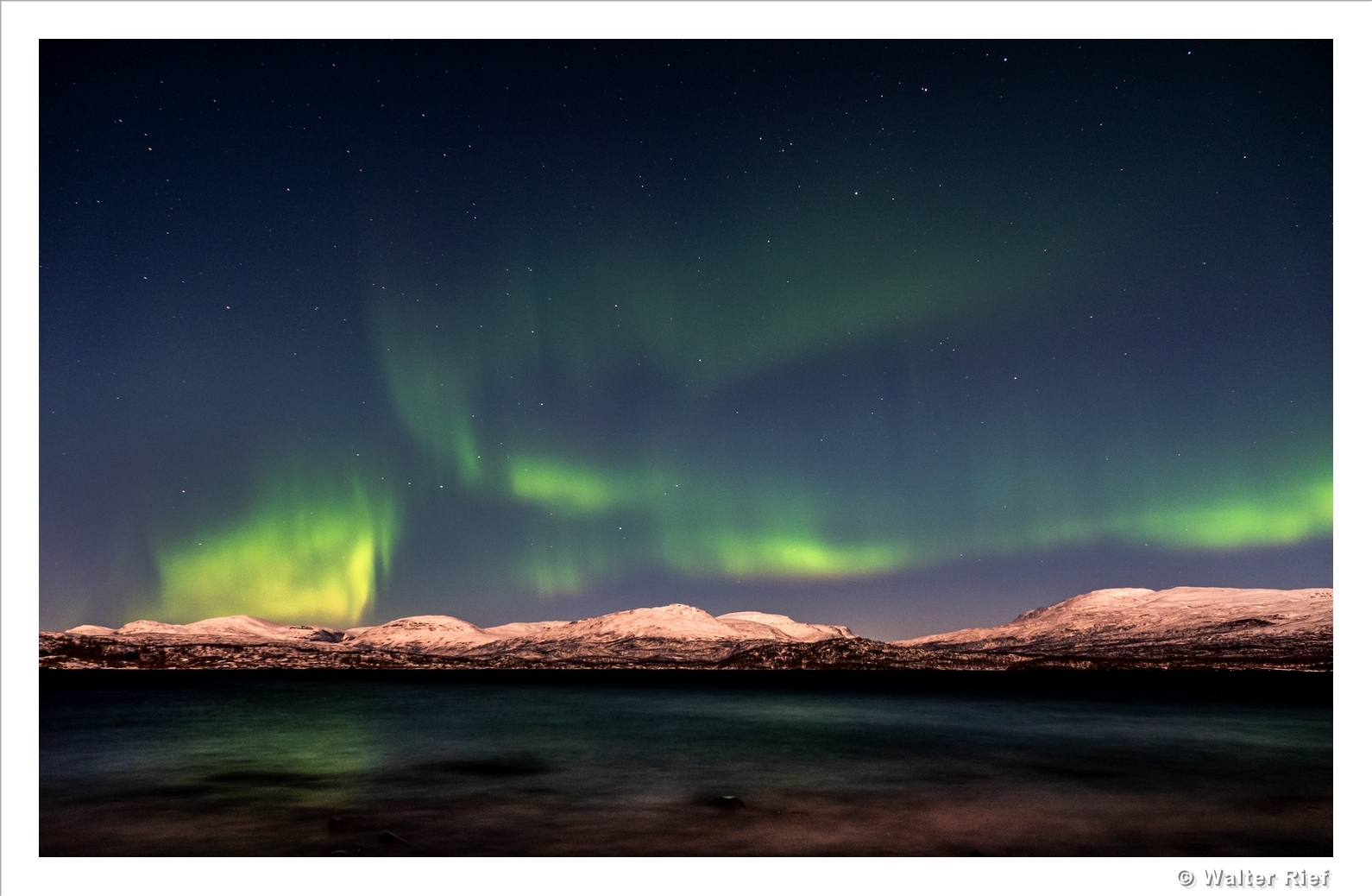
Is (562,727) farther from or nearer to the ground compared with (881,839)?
nearer to the ground

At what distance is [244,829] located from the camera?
1206 cm

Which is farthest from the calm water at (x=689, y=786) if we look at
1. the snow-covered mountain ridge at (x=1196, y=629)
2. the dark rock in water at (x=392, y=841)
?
the snow-covered mountain ridge at (x=1196, y=629)

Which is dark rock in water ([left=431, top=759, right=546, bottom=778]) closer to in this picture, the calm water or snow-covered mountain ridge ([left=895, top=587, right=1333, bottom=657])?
the calm water

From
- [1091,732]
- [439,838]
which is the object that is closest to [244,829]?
[439,838]

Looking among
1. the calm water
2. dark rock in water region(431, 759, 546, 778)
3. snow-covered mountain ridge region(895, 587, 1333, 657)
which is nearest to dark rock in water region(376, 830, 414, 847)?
the calm water

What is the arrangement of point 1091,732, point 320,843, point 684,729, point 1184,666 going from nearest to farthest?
point 320,843
point 1091,732
point 684,729
point 1184,666

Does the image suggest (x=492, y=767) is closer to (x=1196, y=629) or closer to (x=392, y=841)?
(x=392, y=841)

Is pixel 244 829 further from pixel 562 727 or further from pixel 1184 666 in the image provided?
pixel 1184 666

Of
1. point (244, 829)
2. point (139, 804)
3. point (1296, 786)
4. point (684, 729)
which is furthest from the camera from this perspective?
point (684, 729)

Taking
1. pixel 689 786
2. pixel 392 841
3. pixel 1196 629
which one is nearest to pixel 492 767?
pixel 689 786

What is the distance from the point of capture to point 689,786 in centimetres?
1717
